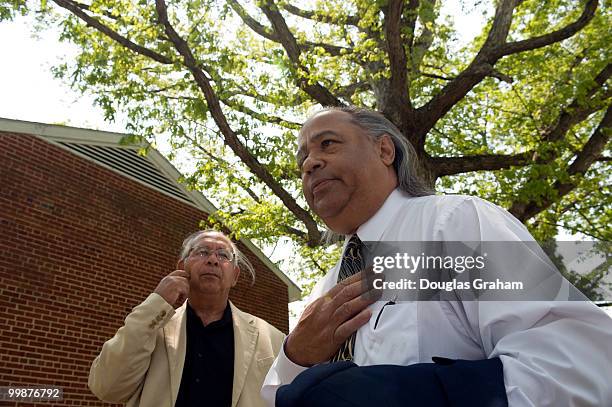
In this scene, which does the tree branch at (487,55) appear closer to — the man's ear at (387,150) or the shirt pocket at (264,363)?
the shirt pocket at (264,363)

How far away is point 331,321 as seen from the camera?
1418mm

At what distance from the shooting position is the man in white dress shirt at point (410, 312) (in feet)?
3.27

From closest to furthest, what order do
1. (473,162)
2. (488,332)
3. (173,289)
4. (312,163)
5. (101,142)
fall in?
1. (488,332)
2. (312,163)
3. (173,289)
4. (473,162)
5. (101,142)

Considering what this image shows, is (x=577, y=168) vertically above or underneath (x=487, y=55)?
underneath

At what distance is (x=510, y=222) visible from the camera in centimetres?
131

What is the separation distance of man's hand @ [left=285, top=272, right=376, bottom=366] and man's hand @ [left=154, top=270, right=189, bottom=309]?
5.92ft

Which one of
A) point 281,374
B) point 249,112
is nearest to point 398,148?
point 281,374

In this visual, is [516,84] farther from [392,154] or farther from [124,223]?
[392,154]

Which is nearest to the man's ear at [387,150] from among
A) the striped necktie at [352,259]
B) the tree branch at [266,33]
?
the striped necktie at [352,259]

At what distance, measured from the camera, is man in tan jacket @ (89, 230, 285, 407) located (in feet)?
9.59

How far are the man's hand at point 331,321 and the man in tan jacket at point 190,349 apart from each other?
66.2 inches

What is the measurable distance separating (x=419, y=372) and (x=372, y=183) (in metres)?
0.97

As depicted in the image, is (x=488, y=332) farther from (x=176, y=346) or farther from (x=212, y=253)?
(x=212, y=253)

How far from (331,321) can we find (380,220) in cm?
44
